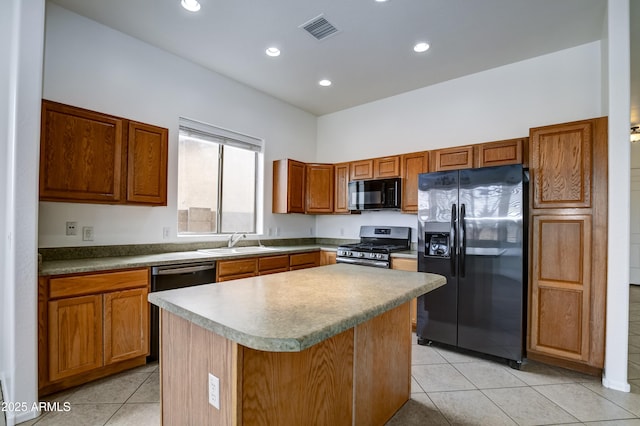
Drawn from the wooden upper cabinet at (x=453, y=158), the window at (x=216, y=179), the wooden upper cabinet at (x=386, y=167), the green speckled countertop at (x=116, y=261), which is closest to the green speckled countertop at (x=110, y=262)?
the green speckled countertop at (x=116, y=261)

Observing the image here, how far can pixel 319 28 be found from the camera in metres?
2.85

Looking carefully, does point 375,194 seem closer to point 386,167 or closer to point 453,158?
point 386,167

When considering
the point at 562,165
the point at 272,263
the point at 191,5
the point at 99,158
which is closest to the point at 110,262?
the point at 99,158

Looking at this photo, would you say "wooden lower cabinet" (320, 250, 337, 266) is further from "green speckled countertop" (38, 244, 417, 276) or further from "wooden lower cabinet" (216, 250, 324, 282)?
"green speckled countertop" (38, 244, 417, 276)

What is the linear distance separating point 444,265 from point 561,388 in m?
1.25

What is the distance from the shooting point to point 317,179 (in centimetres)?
464

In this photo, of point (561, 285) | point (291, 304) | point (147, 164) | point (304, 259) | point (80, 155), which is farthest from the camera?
point (304, 259)

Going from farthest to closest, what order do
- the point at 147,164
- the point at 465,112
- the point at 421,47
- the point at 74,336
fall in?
the point at 465,112 < the point at 421,47 < the point at 147,164 < the point at 74,336

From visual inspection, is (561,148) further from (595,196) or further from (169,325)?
(169,325)

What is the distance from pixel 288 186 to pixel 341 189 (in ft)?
2.55

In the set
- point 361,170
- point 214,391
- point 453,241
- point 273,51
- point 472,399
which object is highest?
point 273,51

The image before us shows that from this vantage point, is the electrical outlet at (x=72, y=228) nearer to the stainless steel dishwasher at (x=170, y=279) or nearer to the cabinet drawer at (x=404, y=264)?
the stainless steel dishwasher at (x=170, y=279)

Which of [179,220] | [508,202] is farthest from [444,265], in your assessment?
[179,220]

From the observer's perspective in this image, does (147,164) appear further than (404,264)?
No
